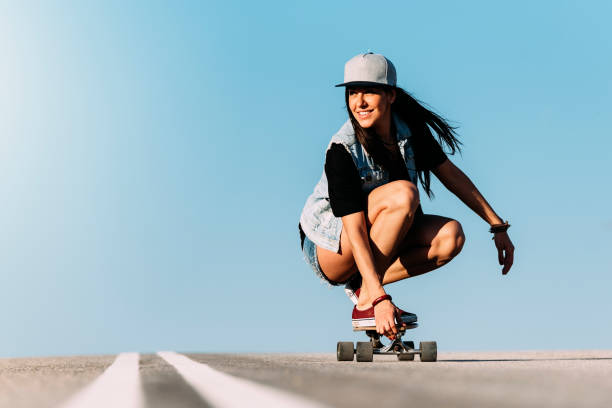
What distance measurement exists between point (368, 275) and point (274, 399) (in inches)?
105

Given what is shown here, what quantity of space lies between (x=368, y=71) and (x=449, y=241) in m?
1.19

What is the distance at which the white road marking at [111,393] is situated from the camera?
2082 millimetres

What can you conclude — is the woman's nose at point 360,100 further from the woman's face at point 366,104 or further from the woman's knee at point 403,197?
the woman's knee at point 403,197

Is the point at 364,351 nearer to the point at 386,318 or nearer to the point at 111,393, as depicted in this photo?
the point at 386,318

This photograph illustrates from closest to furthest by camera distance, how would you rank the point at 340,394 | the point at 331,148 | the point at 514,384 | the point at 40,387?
the point at 340,394
the point at 514,384
the point at 40,387
the point at 331,148

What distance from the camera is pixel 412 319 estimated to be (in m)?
4.82

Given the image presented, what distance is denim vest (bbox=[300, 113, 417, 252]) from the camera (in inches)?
201

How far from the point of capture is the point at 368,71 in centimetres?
506

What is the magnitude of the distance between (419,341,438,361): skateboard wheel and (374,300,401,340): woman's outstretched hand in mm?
343

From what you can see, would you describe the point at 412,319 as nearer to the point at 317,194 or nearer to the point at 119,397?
the point at 317,194

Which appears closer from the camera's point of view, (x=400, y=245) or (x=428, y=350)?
(x=428, y=350)

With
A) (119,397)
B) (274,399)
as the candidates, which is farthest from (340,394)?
(119,397)

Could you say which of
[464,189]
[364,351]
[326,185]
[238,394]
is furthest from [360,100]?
[238,394]

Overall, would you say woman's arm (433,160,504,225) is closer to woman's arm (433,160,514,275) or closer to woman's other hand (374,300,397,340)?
woman's arm (433,160,514,275)
